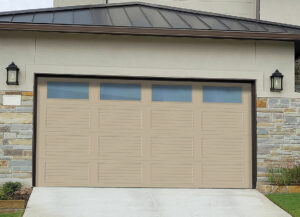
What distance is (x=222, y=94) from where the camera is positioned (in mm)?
11391

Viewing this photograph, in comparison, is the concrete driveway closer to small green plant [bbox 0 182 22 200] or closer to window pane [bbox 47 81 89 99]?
small green plant [bbox 0 182 22 200]

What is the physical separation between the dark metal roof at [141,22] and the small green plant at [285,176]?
9.71 ft

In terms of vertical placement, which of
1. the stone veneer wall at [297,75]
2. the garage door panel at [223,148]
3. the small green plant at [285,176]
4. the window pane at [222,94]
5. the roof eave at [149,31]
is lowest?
the small green plant at [285,176]

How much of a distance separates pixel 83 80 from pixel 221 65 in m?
3.19

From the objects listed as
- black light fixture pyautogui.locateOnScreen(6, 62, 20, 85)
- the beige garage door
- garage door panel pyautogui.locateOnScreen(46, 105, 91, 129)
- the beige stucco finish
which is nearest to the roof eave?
the beige stucco finish

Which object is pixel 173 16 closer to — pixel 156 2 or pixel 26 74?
pixel 156 2

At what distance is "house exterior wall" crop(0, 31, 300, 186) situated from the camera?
10617mm

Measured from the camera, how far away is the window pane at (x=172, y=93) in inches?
442

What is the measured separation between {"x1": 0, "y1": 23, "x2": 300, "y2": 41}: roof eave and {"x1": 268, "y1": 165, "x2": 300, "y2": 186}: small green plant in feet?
9.64

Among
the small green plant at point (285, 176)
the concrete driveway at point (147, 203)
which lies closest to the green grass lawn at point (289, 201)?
the concrete driveway at point (147, 203)

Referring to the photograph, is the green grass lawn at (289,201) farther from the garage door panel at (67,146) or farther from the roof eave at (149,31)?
the garage door panel at (67,146)

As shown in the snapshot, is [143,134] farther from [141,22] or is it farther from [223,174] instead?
[141,22]

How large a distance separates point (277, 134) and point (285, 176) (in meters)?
0.98

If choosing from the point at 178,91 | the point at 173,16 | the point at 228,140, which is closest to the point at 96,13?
the point at 173,16
